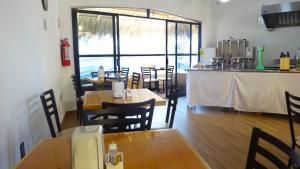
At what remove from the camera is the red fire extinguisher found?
15.8 feet

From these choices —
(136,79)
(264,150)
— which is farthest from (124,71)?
(264,150)

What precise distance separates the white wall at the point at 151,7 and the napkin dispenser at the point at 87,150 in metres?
4.35

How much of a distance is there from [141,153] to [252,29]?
6117 millimetres

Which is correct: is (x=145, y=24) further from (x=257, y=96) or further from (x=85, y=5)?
(x=257, y=96)

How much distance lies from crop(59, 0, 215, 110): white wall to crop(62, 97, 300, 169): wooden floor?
2.02ft

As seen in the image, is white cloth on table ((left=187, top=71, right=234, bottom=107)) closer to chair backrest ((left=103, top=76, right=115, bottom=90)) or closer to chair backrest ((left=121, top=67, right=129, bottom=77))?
chair backrest ((left=121, top=67, right=129, bottom=77))

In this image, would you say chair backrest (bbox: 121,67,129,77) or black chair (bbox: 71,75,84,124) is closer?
black chair (bbox: 71,75,84,124)

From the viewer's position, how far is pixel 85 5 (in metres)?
5.06

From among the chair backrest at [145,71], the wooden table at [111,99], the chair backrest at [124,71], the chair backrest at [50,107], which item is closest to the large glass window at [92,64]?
the chair backrest at [124,71]

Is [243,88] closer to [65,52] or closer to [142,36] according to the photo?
[142,36]

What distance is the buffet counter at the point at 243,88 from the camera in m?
4.48

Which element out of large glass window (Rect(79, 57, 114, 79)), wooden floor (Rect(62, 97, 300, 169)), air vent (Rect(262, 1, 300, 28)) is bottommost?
wooden floor (Rect(62, 97, 300, 169))

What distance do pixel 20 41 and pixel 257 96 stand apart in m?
4.17

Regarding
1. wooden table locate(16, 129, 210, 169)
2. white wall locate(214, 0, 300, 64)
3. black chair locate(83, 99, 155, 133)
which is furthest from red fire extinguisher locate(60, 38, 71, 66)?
white wall locate(214, 0, 300, 64)
